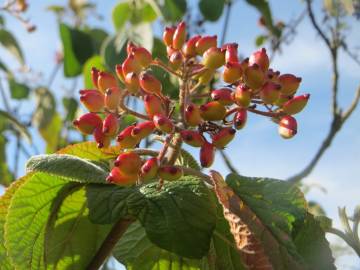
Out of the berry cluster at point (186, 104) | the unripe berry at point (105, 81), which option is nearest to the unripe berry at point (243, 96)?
the berry cluster at point (186, 104)

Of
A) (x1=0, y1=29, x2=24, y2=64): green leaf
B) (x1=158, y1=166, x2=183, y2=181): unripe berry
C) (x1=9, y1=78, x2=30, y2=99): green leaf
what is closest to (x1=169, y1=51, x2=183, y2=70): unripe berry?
(x1=158, y1=166, x2=183, y2=181): unripe berry

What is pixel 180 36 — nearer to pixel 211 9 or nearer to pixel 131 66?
pixel 131 66

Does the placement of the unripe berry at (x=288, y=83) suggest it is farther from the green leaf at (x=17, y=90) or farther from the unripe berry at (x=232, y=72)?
the green leaf at (x=17, y=90)

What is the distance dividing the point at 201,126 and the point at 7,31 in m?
3.23

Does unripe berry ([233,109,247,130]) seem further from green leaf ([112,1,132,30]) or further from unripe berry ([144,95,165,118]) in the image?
green leaf ([112,1,132,30])

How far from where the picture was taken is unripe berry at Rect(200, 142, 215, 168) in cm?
101

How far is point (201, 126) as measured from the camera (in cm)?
104

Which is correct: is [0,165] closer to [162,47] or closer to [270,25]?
[162,47]

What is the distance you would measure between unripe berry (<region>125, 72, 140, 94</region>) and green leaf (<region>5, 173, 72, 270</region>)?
8.2 inches

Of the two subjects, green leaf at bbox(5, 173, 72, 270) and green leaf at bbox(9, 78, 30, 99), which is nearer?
green leaf at bbox(5, 173, 72, 270)

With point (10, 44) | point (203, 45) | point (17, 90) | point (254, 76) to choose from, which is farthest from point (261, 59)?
point (17, 90)

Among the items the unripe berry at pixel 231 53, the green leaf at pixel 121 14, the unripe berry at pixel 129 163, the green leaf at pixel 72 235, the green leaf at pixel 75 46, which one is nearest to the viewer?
→ the unripe berry at pixel 129 163

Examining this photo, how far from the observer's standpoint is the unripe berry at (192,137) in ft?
3.24

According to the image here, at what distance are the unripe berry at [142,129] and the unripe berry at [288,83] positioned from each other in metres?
0.23
